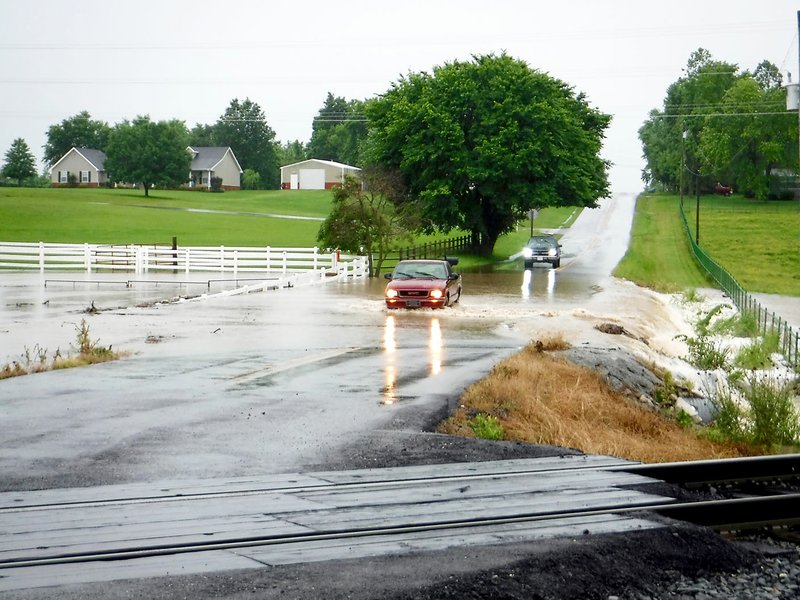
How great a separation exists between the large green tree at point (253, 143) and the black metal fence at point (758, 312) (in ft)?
357

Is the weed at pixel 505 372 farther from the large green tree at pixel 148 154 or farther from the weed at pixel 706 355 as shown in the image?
the large green tree at pixel 148 154

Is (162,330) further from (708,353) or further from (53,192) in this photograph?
(53,192)

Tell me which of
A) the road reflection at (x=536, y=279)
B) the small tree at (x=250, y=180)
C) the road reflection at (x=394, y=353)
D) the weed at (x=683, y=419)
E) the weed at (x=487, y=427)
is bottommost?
the weed at (x=683, y=419)

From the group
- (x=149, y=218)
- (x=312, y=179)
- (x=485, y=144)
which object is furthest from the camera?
(x=312, y=179)

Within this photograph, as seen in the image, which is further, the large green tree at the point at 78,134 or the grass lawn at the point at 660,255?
the large green tree at the point at 78,134

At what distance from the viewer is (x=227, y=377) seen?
18047mm

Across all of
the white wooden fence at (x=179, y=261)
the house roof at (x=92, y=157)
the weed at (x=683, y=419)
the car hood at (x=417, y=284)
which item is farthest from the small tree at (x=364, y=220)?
the house roof at (x=92, y=157)

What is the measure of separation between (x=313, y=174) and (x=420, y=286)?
458 ft

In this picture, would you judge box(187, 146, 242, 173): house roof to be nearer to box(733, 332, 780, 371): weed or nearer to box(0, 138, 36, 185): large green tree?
box(0, 138, 36, 185): large green tree

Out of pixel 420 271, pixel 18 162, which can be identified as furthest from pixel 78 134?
pixel 420 271

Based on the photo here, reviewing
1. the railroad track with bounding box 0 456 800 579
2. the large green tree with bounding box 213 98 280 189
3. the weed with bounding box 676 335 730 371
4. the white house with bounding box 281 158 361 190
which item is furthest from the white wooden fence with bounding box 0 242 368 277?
the large green tree with bounding box 213 98 280 189

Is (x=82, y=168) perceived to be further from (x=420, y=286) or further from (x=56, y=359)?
(x=56, y=359)

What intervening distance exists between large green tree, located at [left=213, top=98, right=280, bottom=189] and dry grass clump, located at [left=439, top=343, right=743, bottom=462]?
164896 mm

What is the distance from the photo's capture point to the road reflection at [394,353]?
656 inches
